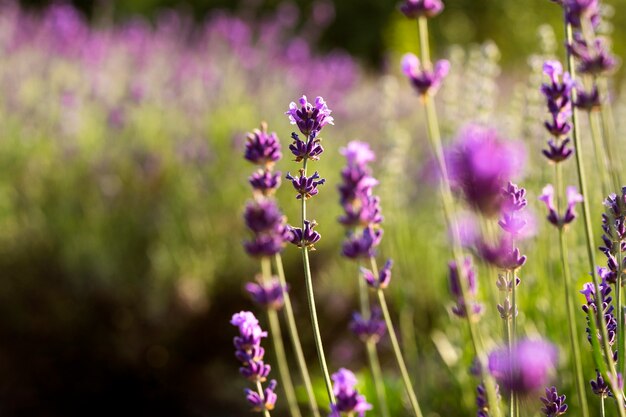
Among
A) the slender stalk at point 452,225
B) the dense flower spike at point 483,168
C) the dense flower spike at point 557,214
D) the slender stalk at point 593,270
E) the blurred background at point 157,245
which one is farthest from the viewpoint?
the blurred background at point 157,245

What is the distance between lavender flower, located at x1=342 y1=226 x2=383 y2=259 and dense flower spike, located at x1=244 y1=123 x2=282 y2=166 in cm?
22

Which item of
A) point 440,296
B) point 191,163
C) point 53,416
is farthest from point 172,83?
point 440,296

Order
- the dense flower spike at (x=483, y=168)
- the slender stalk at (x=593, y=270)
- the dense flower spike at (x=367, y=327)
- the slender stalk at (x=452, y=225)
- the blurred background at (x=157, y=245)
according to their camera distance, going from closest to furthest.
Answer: the dense flower spike at (x=483, y=168)
the slender stalk at (x=452, y=225)
the slender stalk at (x=593, y=270)
the dense flower spike at (x=367, y=327)
the blurred background at (x=157, y=245)

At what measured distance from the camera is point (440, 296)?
3.62 meters

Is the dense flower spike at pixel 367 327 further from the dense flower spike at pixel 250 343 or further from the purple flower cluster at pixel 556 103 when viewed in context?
the purple flower cluster at pixel 556 103

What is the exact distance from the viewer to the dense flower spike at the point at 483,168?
0.81 meters

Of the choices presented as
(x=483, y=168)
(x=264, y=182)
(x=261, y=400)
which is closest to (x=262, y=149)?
(x=264, y=182)

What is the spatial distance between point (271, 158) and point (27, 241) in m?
2.97

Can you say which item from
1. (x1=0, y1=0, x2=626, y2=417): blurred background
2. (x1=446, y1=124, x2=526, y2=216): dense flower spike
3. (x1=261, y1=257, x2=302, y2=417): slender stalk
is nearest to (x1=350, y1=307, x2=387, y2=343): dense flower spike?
(x1=261, y1=257, x2=302, y2=417): slender stalk

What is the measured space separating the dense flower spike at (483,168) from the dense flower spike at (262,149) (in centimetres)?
57

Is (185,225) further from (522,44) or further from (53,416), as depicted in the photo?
(522,44)

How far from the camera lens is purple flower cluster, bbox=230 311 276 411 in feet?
4.31

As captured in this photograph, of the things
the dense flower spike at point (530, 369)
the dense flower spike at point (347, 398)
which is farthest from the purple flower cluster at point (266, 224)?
the dense flower spike at point (530, 369)

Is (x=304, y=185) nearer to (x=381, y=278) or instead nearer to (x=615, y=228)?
(x=381, y=278)
